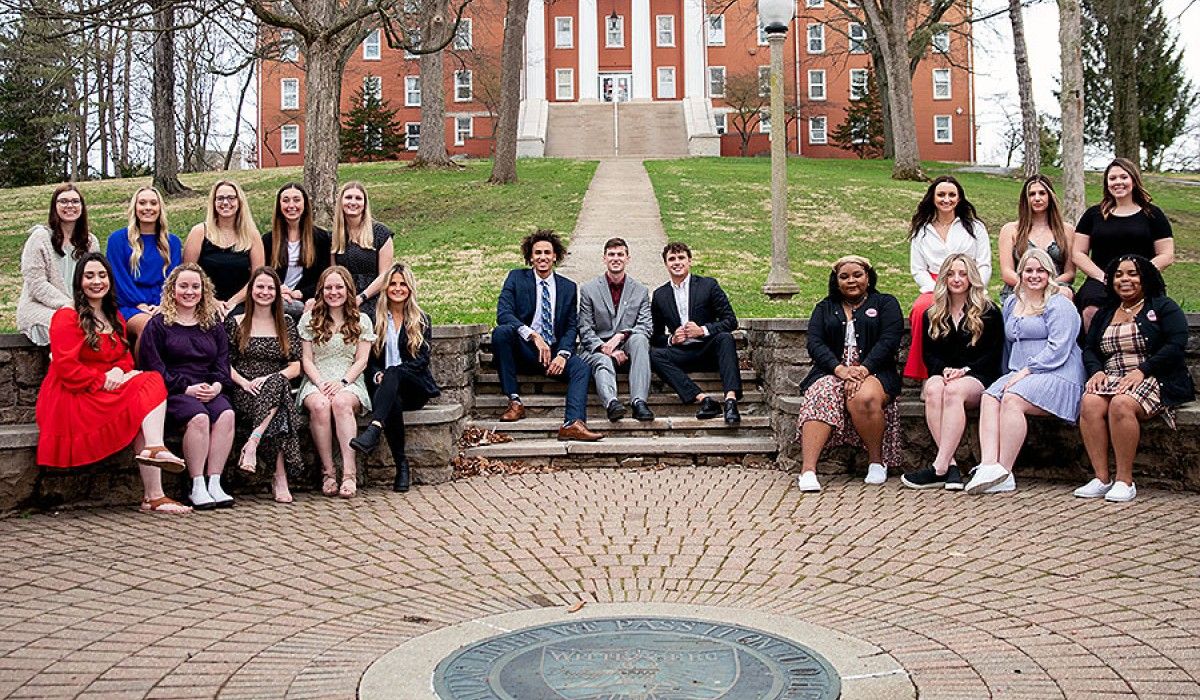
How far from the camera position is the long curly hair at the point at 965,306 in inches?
315

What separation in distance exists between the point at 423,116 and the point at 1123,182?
26.5 meters

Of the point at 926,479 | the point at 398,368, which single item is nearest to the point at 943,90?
the point at 926,479

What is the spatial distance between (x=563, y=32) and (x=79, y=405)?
51715 mm

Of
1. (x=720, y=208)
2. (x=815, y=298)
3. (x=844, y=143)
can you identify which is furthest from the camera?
(x=844, y=143)

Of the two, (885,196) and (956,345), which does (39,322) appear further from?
(885,196)

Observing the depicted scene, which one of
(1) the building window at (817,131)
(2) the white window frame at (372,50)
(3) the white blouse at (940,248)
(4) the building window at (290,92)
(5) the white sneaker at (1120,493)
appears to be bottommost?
(5) the white sneaker at (1120,493)

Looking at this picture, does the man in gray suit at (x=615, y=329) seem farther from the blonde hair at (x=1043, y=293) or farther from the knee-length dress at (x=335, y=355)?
the blonde hair at (x=1043, y=293)

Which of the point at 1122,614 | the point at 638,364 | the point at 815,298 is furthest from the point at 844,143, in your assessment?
the point at 1122,614

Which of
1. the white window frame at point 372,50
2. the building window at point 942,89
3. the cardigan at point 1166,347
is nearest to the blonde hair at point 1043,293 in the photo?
the cardigan at point 1166,347

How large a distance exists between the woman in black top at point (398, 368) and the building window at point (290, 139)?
52.7 meters

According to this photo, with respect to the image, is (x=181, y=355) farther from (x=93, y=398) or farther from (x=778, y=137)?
(x=778, y=137)

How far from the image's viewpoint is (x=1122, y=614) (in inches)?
190

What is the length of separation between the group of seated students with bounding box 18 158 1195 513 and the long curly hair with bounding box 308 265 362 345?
0.6 inches

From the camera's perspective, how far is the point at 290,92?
57.5m
